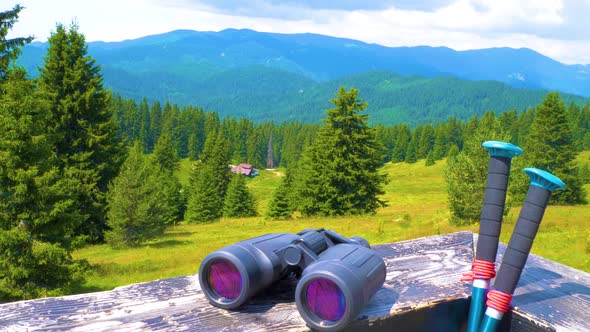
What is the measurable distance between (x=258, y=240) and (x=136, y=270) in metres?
16.3

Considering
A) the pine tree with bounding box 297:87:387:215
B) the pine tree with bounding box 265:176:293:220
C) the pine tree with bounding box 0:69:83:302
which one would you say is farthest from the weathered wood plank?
the pine tree with bounding box 265:176:293:220

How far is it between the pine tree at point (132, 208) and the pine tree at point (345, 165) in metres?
10.6

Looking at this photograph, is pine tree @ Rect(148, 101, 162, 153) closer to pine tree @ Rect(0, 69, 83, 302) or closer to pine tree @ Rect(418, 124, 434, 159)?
pine tree @ Rect(418, 124, 434, 159)

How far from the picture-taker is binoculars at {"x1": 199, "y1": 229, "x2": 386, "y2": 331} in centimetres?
151

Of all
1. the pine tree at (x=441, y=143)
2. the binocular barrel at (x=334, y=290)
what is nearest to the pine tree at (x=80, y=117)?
the binocular barrel at (x=334, y=290)

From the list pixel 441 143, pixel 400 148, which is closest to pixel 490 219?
pixel 441 143

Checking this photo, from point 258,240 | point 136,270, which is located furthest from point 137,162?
point 258,240

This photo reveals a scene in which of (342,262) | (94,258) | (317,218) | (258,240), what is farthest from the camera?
(317,218)

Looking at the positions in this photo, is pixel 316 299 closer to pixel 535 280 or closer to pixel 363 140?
pixel 535 280

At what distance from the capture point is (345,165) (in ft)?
97.3

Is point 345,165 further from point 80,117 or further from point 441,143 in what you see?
point 441,143

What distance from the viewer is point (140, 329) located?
1.59m

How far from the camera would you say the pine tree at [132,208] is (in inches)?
861

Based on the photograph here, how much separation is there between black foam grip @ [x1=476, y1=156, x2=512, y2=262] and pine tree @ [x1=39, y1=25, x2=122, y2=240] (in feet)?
77.4
